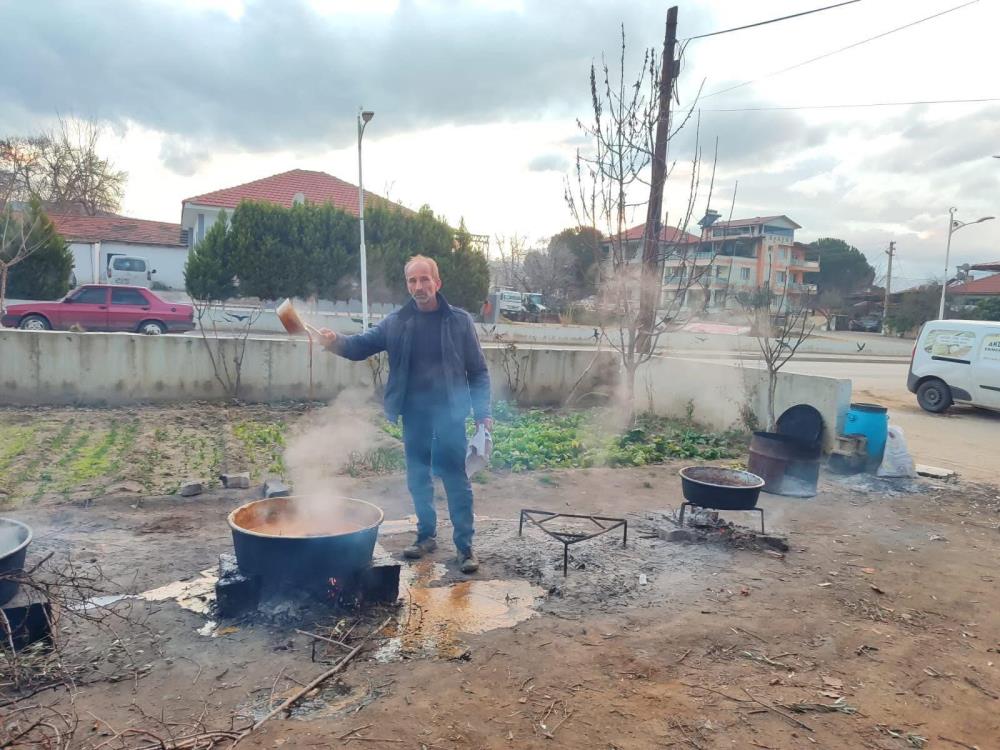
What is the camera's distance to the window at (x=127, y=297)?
16.7 m

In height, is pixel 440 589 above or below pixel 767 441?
below

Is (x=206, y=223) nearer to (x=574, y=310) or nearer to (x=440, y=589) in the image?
(x=574, y=310)

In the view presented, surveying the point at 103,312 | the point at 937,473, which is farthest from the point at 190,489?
the point at 103,312

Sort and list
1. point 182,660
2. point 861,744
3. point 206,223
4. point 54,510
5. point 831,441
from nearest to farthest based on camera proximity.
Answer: point 861,744
point 182,660
point 54,510
point 831,441
point 206,223

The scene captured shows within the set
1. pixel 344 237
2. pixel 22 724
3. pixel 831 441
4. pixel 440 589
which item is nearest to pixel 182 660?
pixel 22 724

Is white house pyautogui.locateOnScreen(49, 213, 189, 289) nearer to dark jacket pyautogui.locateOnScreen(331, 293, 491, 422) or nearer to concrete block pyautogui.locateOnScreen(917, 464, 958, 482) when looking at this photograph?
dark jacket pyautogui.locateOnScreen(331, 293, 491, 422)

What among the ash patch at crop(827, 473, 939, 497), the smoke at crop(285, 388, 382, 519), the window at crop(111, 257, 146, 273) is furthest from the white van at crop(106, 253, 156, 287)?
the ash patch at crop(827, 473, 939, 497)

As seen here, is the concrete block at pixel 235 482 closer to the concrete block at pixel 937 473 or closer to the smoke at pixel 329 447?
the smoke at pixel 329 447

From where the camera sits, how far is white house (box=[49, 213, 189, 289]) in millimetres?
30797

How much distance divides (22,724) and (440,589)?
212 cm

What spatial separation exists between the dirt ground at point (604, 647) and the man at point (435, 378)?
52cm

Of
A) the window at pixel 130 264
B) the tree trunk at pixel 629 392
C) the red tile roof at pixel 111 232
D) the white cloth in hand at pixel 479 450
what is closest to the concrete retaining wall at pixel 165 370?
the tree trunk at pixel 629 392

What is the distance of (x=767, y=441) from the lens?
6.75 m

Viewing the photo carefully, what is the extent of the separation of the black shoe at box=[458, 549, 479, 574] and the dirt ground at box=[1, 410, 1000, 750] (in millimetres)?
101
